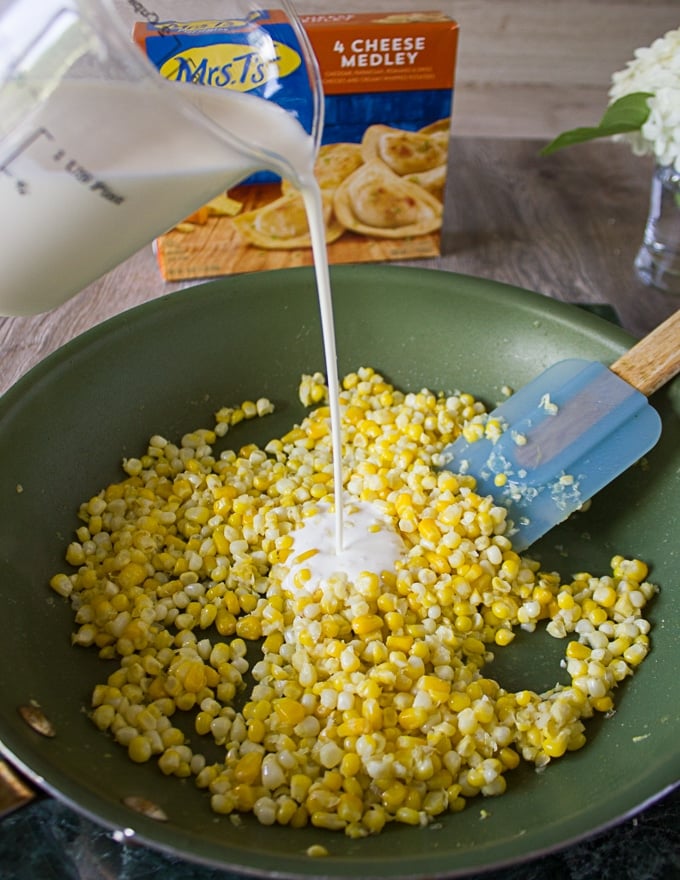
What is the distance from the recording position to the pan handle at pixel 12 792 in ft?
2.96

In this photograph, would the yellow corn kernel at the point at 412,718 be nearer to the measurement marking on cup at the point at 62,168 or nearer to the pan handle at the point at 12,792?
the pan handle at the point at 12,792

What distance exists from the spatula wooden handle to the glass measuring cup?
0.68 metres

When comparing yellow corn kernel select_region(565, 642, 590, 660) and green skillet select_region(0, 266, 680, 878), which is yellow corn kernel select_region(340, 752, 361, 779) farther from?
yellow corn kernel select_region(565, 642, 590, 660)

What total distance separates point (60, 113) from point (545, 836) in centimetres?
86

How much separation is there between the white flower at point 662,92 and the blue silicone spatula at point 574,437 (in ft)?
1.65

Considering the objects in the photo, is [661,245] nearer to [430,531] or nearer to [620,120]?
[620,120]

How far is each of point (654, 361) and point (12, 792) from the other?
1122 millimetres

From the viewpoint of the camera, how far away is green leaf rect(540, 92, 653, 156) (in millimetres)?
1814

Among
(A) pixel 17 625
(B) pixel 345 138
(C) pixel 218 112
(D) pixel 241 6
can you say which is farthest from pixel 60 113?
(B) pixel 345 138

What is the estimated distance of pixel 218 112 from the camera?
100cm

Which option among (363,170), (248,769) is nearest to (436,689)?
(248,769)

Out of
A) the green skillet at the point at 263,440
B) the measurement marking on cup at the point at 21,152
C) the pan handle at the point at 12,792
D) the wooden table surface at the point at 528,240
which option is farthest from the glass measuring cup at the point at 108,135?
Answer: the wooden table surface at the point at 528,240

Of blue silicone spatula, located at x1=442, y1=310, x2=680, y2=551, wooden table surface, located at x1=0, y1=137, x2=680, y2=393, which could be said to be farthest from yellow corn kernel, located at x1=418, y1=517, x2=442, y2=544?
wooden table surface, located at x1=0, y1=137, x2=680, y2=393

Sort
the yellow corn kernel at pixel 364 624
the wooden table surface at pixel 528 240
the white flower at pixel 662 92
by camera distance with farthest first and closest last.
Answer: the wooden table surface at pixel 528 240
the white flower at pixel 662 92
the yellow corn kernel at pixel 364 624
